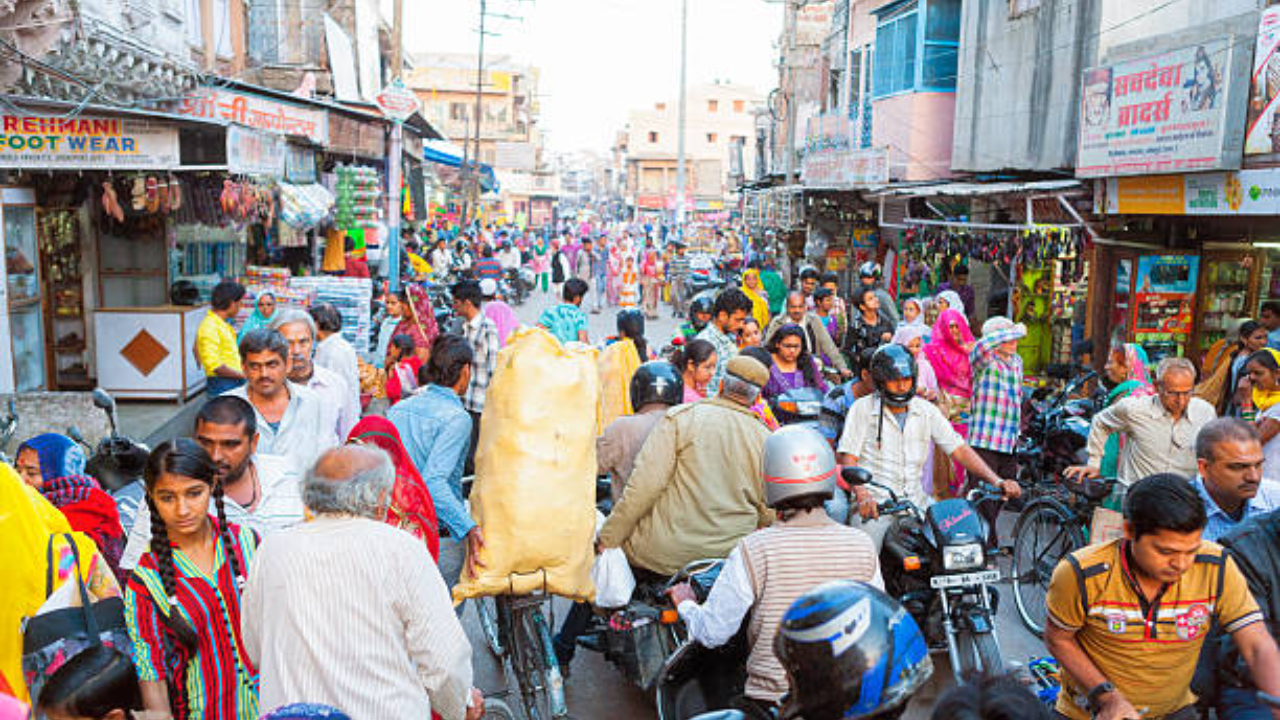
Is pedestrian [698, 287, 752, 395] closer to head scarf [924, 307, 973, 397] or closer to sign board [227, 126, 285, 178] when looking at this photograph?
head scarf [924, 307, 973, 397]

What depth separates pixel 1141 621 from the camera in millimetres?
3123

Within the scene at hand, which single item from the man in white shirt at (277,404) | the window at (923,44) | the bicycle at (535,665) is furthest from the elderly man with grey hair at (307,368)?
the window at (923,44)

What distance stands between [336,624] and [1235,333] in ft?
26.1

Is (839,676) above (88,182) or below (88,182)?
below

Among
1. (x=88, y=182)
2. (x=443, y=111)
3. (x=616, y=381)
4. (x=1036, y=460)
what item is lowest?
(x=1036, y=460)

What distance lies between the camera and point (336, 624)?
289 centimetres

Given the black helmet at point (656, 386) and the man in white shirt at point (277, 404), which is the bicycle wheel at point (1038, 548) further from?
the man in white shirt at point (277, 404)

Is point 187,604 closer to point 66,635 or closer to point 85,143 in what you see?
point 66,635

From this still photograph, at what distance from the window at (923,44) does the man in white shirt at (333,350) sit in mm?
12297

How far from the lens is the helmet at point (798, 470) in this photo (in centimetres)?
348

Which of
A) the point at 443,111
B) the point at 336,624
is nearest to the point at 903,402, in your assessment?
the point at 336,624

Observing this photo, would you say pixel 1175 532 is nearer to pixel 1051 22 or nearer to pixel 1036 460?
pixel 1036 460

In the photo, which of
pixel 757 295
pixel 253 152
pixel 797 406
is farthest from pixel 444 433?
pixel 757 295

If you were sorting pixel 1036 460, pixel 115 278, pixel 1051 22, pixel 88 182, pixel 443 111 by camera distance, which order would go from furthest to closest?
pixel 443 111, pixel 1051 22, pixel 115 278, pixel 88 182, pixel 1036 460
